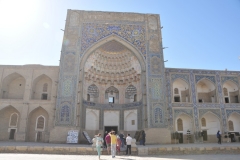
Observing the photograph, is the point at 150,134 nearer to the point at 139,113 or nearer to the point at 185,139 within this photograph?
the point at 139,113

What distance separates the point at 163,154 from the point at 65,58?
36.1 ft

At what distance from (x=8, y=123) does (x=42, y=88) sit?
150 inches

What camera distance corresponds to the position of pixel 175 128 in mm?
16766

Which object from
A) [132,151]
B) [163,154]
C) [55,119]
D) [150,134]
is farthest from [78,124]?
[163,154]

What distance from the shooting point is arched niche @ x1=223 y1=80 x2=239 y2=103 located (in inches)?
739

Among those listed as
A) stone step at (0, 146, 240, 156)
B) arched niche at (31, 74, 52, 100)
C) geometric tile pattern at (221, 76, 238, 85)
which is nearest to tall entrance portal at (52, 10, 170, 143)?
arched niche at (31, 74, 52, 100)

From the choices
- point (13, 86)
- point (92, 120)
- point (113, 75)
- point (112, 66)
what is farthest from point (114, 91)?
point (13, 86)

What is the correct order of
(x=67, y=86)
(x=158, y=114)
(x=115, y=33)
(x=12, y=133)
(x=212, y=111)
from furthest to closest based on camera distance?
(x=115, y=33), (x=212, y=111), (x=12, y=133), (x=67, y=86), (x=158, y=114)

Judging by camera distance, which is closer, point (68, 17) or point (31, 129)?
point (31, 129)

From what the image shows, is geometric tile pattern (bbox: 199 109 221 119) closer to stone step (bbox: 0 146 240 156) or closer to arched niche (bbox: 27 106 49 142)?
stone step (bbox: 0 146 240 156)

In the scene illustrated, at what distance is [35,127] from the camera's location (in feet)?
54.9

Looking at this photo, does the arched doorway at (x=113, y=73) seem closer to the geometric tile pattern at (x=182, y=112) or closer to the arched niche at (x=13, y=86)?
the geometric tile pattern at (x=182, y=112)

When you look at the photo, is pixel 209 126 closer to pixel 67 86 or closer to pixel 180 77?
pixel 180 77

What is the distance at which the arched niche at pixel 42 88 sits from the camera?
17766 mm
